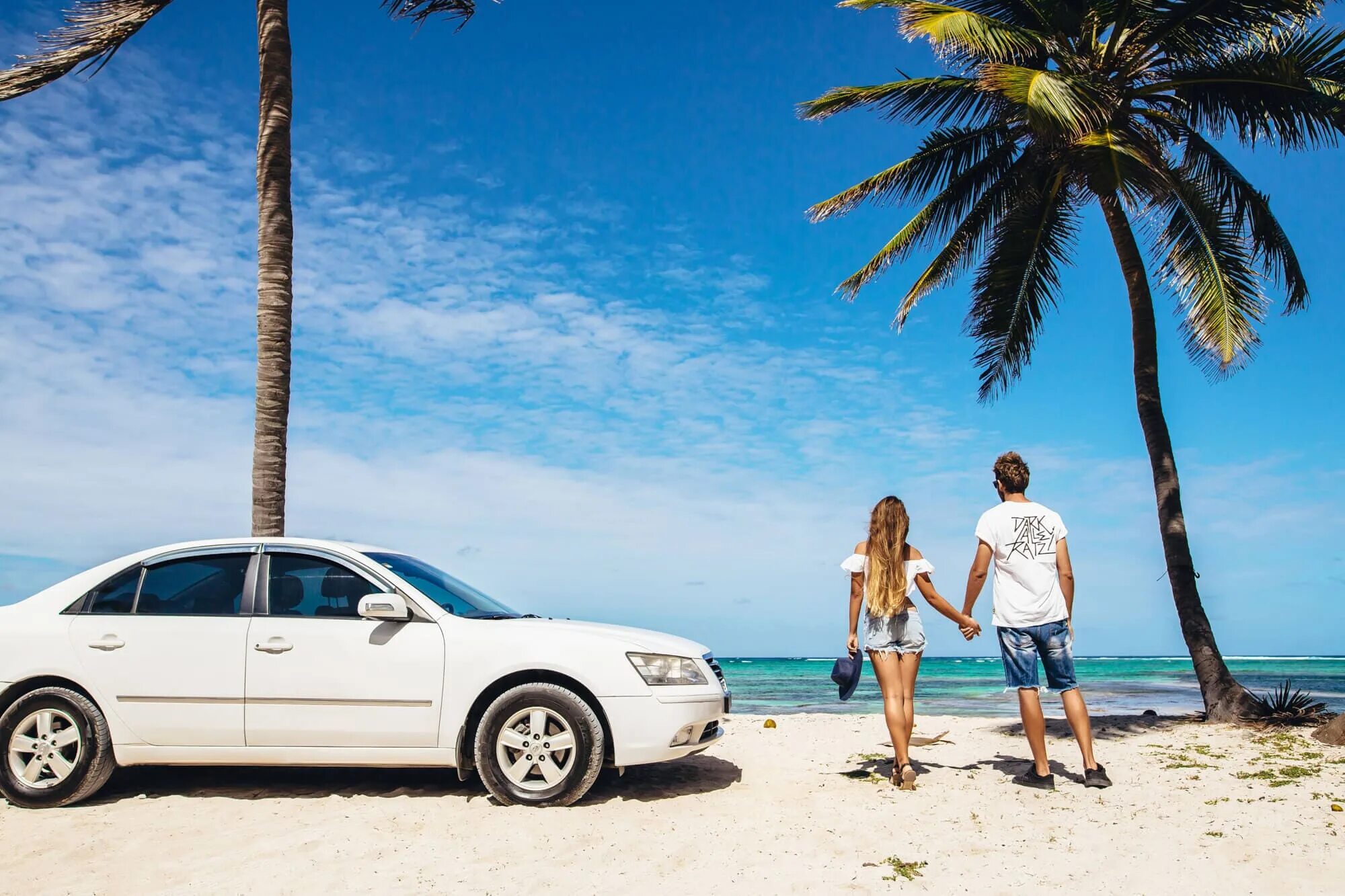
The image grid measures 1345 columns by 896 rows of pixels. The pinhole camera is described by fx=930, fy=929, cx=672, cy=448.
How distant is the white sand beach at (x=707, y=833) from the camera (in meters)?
4.62

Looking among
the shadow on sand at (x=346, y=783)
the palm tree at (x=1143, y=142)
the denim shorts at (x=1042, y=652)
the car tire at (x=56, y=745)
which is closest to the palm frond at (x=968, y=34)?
the palm tree at (x=1143, y=142)

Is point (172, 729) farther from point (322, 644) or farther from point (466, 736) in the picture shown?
point (466, 736)

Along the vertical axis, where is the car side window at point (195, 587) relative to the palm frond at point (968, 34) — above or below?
below

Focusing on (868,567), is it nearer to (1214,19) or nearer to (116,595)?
(116,595)

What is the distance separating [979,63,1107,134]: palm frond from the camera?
9016 mm

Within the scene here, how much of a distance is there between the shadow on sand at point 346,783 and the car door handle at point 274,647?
3.50 ft

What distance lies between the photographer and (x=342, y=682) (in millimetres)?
6031

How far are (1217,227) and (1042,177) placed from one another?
7.29 feet

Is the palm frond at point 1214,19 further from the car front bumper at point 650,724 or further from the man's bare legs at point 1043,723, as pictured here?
the car front bumper at point 650,724

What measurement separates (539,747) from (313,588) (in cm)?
191

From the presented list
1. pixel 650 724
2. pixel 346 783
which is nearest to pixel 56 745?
pixel 346 783

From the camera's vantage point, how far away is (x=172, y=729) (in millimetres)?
6078

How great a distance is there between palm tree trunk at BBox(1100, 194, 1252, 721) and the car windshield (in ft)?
26.7

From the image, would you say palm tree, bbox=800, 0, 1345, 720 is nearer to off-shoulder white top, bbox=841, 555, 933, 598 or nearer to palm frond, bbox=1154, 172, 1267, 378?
palm frond, bbox=1154, 172, 1267, 378
